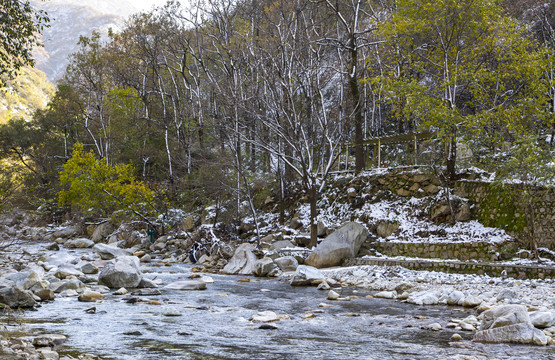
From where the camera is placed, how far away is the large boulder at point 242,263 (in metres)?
15.7

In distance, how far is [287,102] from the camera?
785 inches

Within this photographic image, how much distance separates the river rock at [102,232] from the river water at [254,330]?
736 inches

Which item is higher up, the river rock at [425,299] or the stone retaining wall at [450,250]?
the stone retaining wall at [450,250]

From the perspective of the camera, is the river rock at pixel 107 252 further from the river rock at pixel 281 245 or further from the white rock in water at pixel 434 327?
the white rock in water at pixel 434 327

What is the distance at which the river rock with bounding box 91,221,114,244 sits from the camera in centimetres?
2791

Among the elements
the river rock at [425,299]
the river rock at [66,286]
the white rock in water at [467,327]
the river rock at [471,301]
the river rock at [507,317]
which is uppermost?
the river rock at [507,317]

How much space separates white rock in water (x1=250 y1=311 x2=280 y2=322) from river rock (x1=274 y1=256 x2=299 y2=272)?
6.67m

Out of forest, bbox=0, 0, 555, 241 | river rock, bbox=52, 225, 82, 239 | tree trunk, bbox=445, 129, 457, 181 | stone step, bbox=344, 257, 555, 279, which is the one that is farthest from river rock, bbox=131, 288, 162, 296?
river rock, bbox=52, 225, 82, 239

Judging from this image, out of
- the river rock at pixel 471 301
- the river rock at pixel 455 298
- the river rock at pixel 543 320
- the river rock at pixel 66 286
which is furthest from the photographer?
the river rock at pixel 66 286

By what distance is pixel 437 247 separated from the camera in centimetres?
1445

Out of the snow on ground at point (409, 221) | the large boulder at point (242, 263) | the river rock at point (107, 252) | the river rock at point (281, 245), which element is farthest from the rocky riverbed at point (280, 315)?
the river rock at point (107, 252)

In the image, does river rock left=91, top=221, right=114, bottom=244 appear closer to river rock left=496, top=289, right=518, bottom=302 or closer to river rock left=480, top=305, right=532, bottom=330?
river rock left=496, top=289, right=518, bottom=302

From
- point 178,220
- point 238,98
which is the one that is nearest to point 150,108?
point 178,220

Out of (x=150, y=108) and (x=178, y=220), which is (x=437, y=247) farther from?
(x=150, y=108)
